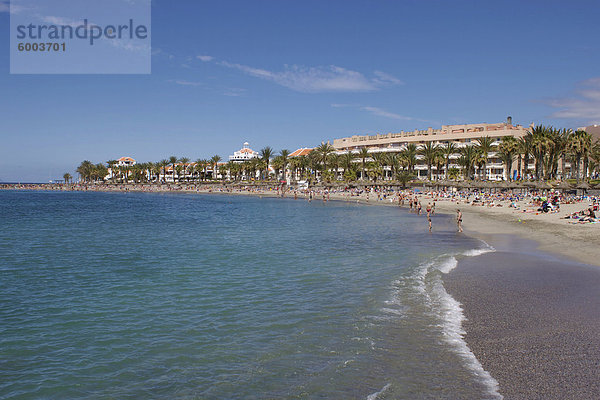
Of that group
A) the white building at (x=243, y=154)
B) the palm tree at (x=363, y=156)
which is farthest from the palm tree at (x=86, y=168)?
the palm tree at (x=363, y=156)

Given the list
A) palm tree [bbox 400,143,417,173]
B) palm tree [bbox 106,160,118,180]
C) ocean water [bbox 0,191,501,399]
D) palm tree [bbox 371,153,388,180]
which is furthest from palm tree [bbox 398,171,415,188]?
palm tree [bbox 106,160,118,180]

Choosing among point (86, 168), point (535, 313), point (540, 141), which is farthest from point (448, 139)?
point (86, 168)

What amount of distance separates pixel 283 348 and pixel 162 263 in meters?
12.4

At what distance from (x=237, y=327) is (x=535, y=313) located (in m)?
7.67

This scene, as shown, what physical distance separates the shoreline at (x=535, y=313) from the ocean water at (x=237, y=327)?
52 cm

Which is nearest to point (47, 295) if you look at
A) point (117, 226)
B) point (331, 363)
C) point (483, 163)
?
point (331, 363)

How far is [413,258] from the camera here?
1966 cm

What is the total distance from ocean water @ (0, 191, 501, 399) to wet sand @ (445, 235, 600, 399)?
517 mm

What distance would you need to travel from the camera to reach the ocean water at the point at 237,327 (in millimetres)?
7586

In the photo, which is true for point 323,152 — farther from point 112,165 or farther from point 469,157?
point 112,165

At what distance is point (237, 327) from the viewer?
10.5m

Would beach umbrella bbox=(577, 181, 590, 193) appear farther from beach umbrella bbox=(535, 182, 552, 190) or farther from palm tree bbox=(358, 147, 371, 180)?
palm tree bbox=(358, 147, 371, 180)

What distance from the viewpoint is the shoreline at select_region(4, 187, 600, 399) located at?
7457 millimetres

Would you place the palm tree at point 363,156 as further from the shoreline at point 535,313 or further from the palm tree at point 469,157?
the shoreline at point 535,313
